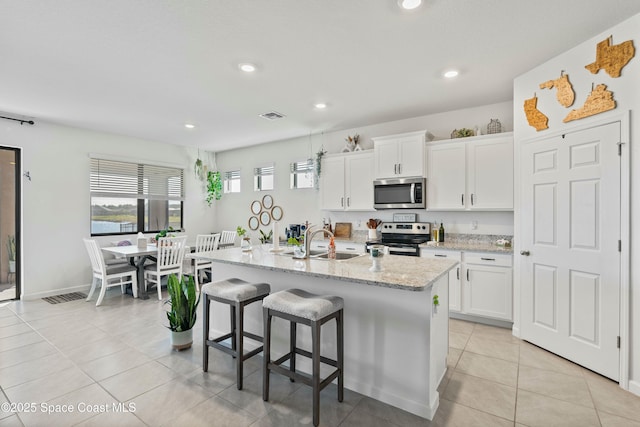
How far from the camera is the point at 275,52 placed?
274 centimetres

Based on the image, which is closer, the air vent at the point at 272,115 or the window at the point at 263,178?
the air vent at the point at 272,115

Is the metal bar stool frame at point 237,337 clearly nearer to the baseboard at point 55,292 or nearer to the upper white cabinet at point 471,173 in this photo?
the upper white cabinet at point 471,173

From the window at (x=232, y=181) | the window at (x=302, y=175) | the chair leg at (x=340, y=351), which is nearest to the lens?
the chair leg at (x=340, y=351)

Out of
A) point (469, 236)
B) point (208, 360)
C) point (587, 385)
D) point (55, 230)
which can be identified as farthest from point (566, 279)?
point (55, 230)

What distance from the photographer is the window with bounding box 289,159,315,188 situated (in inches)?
226

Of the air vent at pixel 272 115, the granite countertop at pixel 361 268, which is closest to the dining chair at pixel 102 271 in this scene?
the granite countertop at pixel 361 268

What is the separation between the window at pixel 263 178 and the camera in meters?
6.36

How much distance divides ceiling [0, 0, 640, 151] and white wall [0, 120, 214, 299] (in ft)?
1.50

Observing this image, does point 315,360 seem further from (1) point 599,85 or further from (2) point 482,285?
(1) point 599,85

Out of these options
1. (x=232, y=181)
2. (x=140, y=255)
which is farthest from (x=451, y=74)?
(x=232, y=181)

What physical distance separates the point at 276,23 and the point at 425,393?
2.75m

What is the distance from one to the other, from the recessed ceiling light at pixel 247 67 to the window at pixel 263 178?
3257 mm

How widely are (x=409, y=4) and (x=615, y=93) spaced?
179 cm

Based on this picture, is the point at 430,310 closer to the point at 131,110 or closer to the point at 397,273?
the point at 397,273
